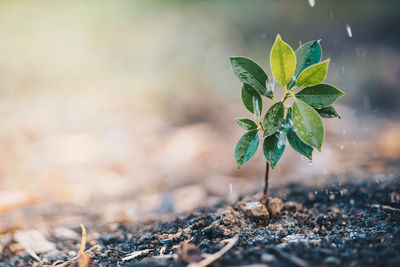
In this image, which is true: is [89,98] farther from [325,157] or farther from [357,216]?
[357,216]

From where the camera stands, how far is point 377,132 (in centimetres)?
364

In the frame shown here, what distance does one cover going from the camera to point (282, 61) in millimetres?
1130

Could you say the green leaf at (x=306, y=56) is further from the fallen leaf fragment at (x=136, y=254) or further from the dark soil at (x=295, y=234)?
the fallen leaf fragment at (x=136, y=254)

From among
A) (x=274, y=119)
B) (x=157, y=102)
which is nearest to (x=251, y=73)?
(x=274, y=119)

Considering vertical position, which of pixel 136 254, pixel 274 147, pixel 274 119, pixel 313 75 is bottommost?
pixel 136 254

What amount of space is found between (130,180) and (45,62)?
286 cm

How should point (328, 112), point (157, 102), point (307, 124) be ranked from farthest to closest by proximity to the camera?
point (157, 102) < point (328, 112) < point (307, 124)

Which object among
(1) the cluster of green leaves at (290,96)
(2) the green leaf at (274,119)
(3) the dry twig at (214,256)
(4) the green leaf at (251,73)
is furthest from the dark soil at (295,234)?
(4) the green leaf at (251,73)

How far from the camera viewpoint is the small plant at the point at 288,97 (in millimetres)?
1085

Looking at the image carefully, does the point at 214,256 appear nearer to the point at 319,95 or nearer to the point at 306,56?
the point at 319,95

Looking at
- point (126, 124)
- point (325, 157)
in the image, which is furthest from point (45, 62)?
point (325, 157)

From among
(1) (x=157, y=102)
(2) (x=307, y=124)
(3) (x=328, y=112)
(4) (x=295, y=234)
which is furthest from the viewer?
(1) (x=157, y=102)

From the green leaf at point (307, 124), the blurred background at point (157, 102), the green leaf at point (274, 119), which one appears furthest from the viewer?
the blurred background at point (157, 102)

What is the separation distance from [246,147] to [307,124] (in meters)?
0.24
